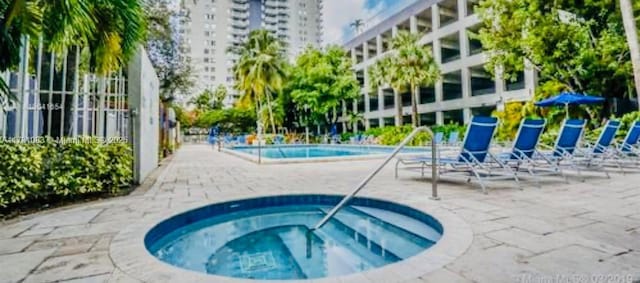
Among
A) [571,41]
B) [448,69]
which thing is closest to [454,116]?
[448,69]

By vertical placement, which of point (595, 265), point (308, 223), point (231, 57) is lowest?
point (308, 223)

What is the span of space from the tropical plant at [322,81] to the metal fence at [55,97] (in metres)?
20.0

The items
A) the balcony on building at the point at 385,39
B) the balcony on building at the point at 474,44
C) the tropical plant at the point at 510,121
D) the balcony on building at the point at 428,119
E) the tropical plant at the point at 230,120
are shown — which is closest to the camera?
the tropical plant at the point at 510,121

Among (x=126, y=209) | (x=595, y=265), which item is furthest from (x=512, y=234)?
(x=126, y=209)

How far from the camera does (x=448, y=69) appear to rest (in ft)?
74.5

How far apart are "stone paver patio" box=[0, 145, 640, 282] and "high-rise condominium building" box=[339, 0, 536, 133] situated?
16441 millimetres

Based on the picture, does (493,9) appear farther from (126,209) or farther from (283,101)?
(283,101)

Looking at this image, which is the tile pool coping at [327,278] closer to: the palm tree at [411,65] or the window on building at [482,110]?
the palm tree at [411,65]

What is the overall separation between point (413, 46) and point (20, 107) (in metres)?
18.5

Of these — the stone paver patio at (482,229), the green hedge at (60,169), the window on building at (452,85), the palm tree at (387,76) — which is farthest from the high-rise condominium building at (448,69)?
the green hedge at (60,169)

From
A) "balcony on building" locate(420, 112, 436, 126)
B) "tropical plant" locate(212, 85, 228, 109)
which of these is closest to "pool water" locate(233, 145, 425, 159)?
"balcony on building" locate(420, 112, 436, 126)

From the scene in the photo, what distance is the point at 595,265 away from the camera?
1853mm

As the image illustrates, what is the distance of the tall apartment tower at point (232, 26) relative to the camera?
222 ft

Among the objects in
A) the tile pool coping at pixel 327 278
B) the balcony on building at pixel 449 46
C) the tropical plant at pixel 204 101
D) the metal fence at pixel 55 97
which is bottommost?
the tile pool coping at pixel 327 278
